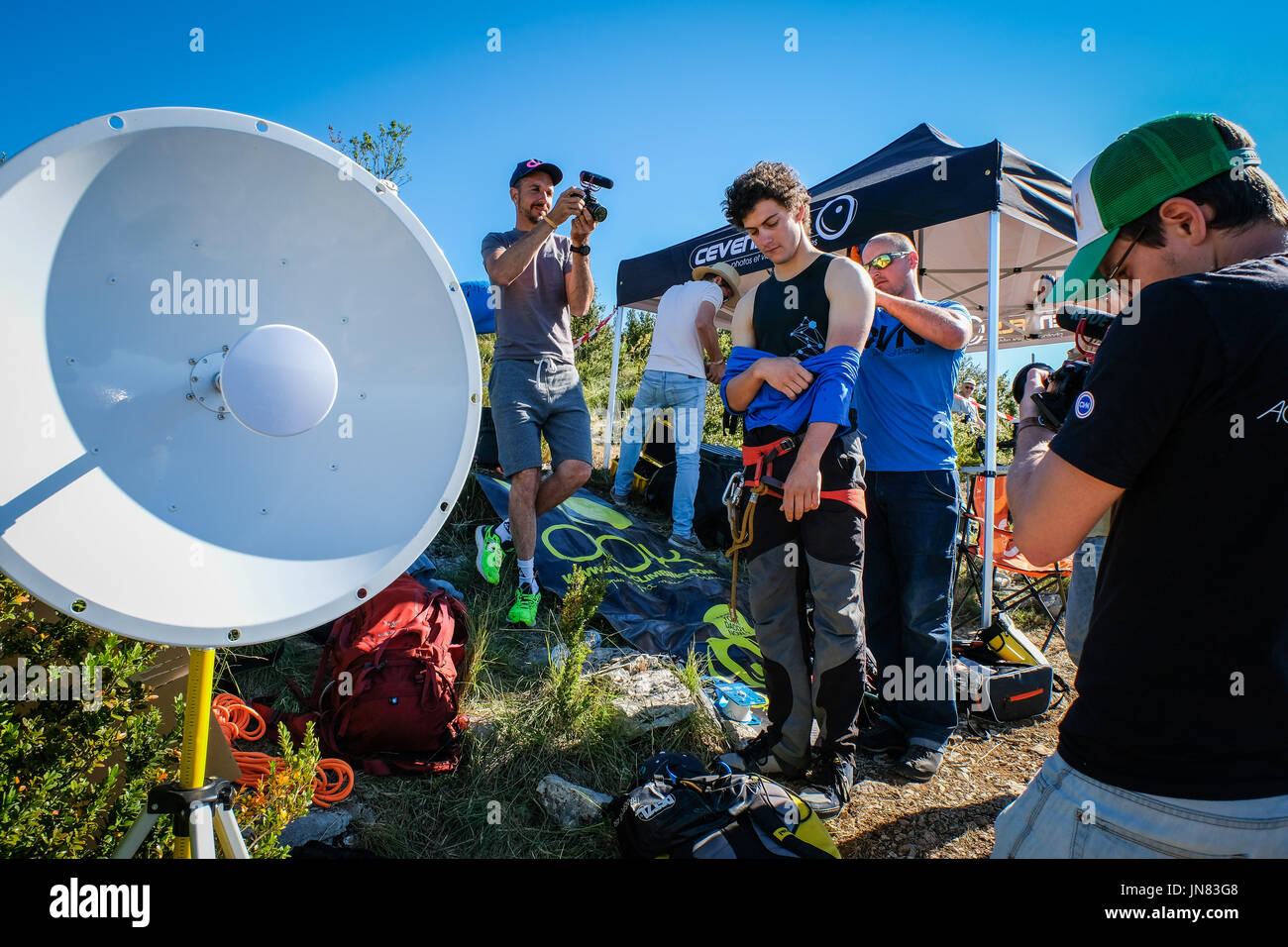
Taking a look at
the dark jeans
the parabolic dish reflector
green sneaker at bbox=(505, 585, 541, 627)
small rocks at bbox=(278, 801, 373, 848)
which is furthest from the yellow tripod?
the dark jeans

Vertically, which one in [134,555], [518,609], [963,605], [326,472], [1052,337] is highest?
[1052,337]

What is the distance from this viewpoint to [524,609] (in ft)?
11.2

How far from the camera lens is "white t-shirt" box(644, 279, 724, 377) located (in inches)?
196

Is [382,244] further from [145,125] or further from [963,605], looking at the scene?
[963,605]

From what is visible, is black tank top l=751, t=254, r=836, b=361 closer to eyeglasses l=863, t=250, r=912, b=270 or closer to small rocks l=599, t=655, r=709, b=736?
eyeglasses l=863, t=250, r=912, b=270

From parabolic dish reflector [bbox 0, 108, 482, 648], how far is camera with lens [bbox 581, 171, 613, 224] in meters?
2.02

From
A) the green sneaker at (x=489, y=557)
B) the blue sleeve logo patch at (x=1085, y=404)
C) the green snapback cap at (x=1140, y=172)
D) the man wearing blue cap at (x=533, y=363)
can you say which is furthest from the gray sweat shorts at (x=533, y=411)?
the blue sleeve logo patch at (x=1085, y=404)

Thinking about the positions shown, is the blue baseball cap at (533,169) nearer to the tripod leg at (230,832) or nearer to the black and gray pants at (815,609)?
the black and gray pants at (815,609)

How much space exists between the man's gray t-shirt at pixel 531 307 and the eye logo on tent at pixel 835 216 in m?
2.47

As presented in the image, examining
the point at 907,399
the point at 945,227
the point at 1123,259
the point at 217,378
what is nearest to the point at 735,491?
the point at 907,399

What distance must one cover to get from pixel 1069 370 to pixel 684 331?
12.5ft
